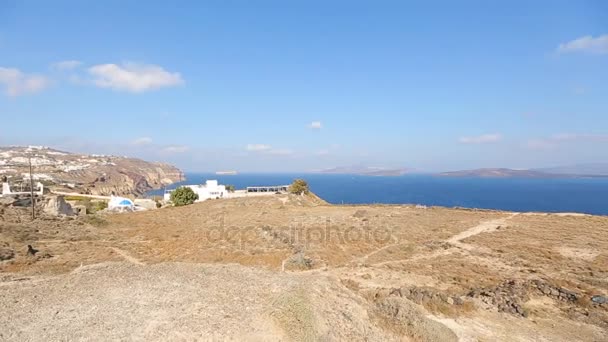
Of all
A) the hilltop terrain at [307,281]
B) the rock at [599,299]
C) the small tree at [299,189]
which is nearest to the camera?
the hilltop terrain at [307,281]

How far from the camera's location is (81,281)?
17406 millimetres

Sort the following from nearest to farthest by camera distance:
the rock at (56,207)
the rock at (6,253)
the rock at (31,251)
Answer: the rock at (6,253)
the rock at (31,251)
the rock at (56,207)

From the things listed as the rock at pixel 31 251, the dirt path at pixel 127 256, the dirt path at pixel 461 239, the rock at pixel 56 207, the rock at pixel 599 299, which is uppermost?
the rock at pixel 56 207

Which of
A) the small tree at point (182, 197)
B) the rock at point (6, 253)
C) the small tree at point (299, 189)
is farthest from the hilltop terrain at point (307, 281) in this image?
the small tree at point (299, 189)

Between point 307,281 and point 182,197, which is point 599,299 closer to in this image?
point 307,281

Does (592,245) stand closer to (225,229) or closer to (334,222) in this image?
(334,222)

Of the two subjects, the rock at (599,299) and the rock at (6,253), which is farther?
the rock at (6,253)

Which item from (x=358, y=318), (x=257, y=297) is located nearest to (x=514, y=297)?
(x=358, y=318)
